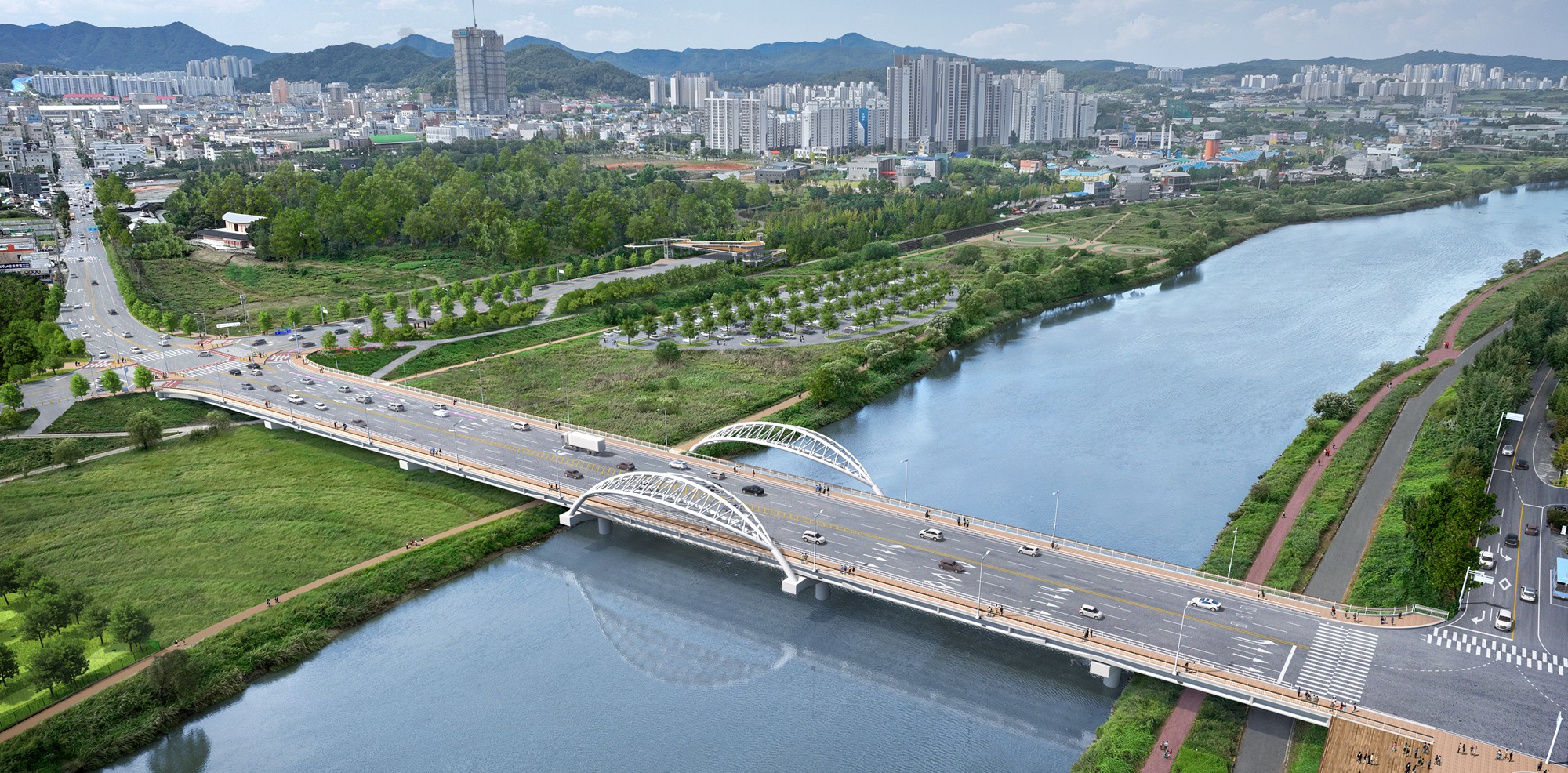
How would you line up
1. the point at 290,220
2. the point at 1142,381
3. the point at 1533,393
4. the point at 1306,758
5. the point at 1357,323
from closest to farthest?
the point at 1306,758 → the point at 1533,393 → the point at 1142,381 → the point at 1357,323 → the point at 290,220

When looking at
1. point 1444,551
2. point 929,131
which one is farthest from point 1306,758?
point 929,131

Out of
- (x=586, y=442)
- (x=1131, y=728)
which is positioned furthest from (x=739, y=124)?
(x=1131, y=728)

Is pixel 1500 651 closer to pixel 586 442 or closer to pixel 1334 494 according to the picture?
pixel 1334 494

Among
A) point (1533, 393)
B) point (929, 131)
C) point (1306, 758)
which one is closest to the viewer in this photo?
point (1306, 758)

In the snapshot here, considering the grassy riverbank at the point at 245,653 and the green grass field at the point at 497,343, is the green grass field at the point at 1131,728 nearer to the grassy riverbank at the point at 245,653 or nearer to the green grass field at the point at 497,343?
the grassy riverbank at the point at 245,653

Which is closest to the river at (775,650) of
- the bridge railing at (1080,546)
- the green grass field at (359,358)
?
the bridge railing at (1080,546)

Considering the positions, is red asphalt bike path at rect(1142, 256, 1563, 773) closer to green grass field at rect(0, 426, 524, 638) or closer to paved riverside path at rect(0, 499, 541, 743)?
paved riverside path at rect(0, 499, 541, 743)

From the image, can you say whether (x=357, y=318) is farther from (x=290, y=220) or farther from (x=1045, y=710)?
(x=1045, y=710)
